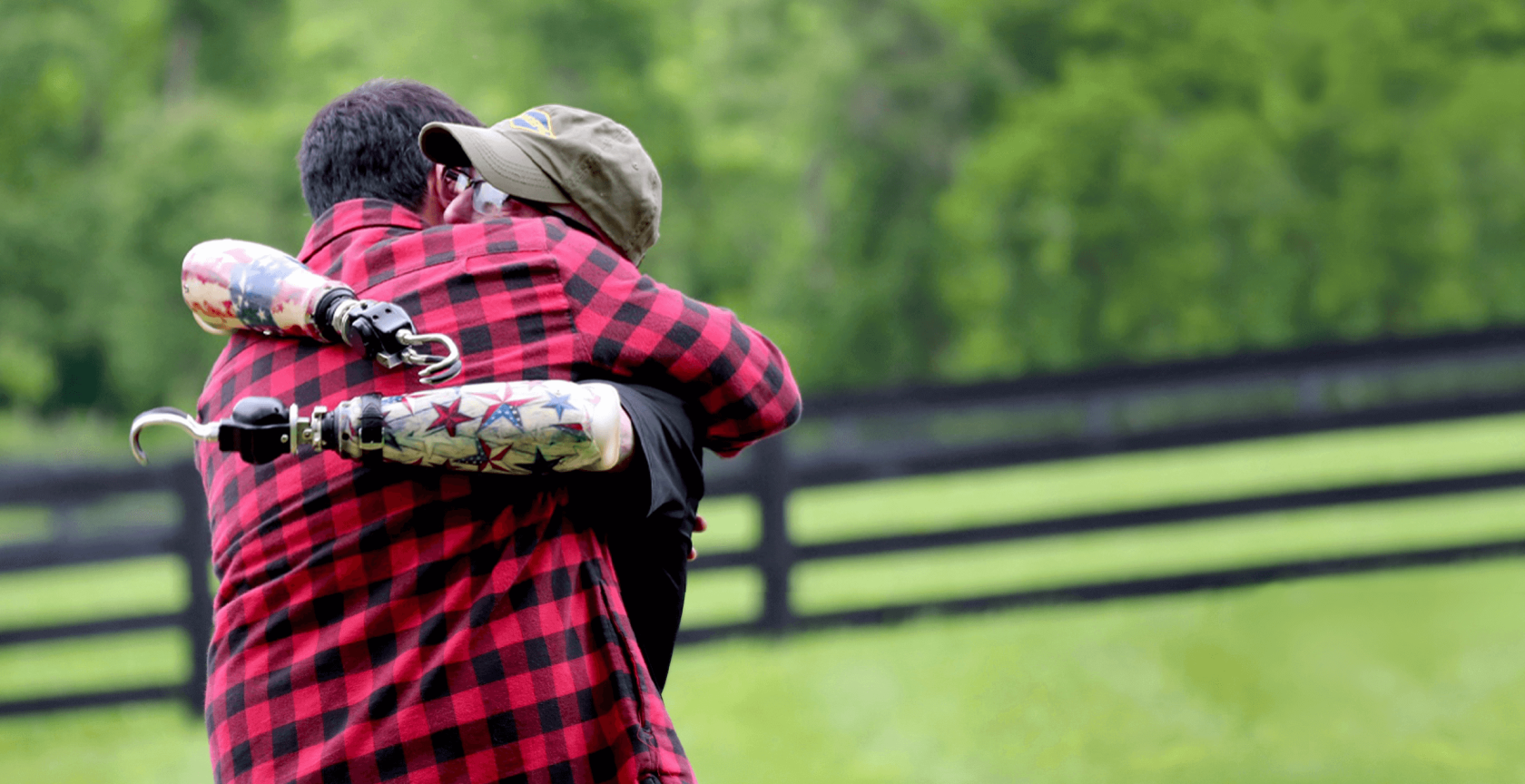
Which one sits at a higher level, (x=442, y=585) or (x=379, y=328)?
(x=379, y=328)

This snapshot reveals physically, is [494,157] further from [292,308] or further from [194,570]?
[194,570]

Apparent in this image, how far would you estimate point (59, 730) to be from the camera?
5.05 meters

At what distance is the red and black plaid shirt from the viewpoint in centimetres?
132

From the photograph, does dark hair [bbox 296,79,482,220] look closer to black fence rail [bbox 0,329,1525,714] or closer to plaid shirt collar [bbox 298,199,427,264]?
plaid shirt collar [bbox 298,199,427,264]

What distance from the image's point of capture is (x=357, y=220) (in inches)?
58.5

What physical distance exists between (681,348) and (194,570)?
161 inches

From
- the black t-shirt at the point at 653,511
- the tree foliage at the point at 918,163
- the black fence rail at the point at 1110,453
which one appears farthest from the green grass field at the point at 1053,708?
the tree foliage at the point at 918,163

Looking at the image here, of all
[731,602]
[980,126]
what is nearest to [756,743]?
[731,602]

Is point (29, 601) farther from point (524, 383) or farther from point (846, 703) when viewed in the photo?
point (524, 383)

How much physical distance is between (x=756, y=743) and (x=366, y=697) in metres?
3.14

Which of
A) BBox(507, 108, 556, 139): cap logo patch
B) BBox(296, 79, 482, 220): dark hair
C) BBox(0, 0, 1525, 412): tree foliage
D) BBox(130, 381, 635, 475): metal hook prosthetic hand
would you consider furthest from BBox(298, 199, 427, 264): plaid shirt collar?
BBox(0, 0, 1525, 412): tree foliage

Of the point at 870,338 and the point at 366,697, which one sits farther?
the point at 870,338

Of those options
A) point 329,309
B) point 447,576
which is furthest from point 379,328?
point 447,576

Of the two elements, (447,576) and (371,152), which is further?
(371,152)
